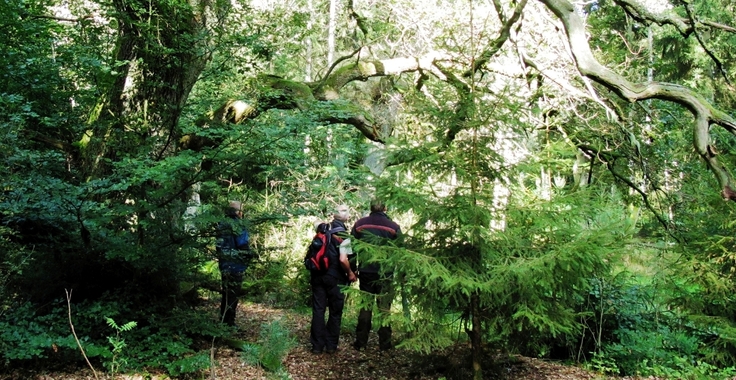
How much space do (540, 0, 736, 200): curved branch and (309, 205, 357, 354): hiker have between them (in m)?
3.41

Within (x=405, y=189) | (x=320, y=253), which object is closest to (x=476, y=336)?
(x=405, y=189)

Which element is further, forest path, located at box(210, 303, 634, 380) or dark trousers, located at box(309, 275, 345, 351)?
dark trousers, located at box(309, 275, 345, 351)

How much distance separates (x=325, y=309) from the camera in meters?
6.70

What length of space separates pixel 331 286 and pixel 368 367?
112cm

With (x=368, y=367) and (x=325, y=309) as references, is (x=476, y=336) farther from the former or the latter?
(x=325, y=309)

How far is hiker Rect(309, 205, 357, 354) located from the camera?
21.7 ft

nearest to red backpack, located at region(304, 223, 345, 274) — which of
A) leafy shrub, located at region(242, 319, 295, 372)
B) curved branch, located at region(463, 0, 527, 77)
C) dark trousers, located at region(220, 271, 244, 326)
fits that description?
dark trousers, located at region(220, 271, 244, 326)

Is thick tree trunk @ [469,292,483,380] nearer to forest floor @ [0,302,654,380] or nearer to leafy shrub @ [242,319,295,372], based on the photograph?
forest floor @ [0,302,654,380]

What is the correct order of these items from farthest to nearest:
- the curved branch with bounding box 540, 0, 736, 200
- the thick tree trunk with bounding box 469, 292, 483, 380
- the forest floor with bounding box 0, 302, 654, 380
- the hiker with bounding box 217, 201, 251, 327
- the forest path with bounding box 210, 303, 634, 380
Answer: the hiker with bounding box 217, 201, 251, 327, the forest path with bounding box 210, 303, 634, 380, the forest floor with bounding box 0, 302, 654, 380, the thick tree trunk with bounding box 469, 292, 483, 380, the curved branch with bounding box 540, 0, 736, 200

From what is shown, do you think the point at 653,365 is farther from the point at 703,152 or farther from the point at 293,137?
the point at 293,137

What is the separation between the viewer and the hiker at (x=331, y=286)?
21.7ft

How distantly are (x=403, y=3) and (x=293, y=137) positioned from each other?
489 centimetres

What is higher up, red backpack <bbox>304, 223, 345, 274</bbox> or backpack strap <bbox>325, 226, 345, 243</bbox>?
backpack strap <bbox>325, 226, 345, 243</bbox>

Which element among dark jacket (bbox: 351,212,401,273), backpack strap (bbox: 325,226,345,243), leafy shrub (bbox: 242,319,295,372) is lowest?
leafy shrub (bbox: 242,319,295,372)
